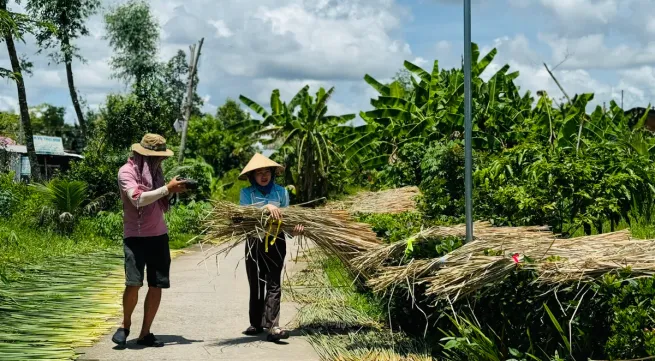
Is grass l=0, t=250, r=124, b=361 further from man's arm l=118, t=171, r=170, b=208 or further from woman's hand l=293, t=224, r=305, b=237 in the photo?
woman's hand l=293, t=224, r=305, b=237

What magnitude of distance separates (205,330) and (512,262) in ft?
11.7

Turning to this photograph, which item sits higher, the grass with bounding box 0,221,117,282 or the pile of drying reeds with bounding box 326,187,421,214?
the pile of drying reeds with bounding box 326,187,421,214

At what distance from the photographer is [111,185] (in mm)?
18109

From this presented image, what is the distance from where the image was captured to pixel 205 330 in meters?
7.98

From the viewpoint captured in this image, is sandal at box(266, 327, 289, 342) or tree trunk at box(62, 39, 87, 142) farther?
tree trunk at box(62, 39, 87, 142)

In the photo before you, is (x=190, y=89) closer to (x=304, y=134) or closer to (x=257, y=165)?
(x=304, y=134)

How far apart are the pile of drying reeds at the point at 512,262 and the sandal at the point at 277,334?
46.7 inches

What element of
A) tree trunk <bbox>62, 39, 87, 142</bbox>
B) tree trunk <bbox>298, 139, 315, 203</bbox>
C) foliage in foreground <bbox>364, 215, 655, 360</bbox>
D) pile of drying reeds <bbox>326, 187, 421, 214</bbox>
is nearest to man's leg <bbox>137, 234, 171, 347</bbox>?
foliage in foreground <bbox>364, 215, 655, 360</bbox>

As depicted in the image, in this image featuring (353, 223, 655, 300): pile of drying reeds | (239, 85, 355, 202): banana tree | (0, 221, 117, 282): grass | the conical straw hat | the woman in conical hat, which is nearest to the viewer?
(353, 223, 655, 300): pile of drying reeds

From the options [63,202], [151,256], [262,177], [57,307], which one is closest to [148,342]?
[151,256]

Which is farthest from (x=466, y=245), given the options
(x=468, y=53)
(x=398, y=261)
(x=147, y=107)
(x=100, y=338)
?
(x=147, y=107)

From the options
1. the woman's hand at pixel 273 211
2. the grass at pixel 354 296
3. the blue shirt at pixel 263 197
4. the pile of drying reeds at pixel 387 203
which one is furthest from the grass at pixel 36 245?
the pile of drying reeds at pixel 387 203

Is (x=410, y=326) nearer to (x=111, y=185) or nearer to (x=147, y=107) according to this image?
(x=111, y=185)

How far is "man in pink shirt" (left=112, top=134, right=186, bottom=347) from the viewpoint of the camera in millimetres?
7152
